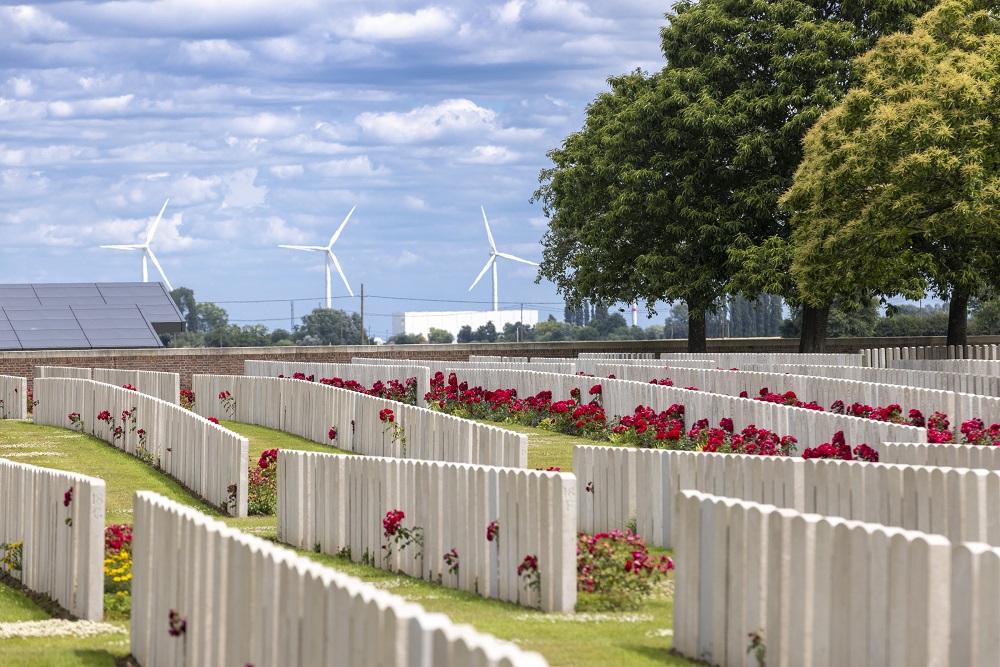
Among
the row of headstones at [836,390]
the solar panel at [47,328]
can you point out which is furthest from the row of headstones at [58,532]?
the solar panel at [47,328]

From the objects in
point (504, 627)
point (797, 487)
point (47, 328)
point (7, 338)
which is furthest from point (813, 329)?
point (504, 627)

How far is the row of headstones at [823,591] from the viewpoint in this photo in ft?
21.5

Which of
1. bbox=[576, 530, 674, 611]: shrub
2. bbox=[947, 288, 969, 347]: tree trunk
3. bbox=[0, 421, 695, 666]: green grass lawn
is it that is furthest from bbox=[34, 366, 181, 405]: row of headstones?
bbox=[947, 288, 969, 347]: tree trunk

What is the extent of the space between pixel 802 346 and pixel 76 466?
32160 mm

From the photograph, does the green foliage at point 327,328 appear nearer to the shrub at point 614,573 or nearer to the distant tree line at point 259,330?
the distant tree line at point 259,330

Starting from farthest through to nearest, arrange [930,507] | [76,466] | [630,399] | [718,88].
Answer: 1. [718,88]
2. [630,399]
3. [76,466]
4. [930,507]

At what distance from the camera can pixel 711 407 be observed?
20594mm

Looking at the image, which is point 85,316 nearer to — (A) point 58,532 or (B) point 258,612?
(A) point 58,532

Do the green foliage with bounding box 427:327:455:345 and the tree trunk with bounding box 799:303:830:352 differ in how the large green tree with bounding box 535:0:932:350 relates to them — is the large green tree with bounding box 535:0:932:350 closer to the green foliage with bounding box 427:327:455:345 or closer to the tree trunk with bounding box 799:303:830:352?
the tree trunk with bounding box 799:303:830:352

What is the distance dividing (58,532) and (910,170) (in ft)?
97.3

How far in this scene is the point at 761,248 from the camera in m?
42.3

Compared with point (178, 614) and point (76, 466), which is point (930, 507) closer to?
point (178, 614)

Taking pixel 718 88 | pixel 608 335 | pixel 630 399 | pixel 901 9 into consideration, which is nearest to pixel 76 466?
pixel 630 399

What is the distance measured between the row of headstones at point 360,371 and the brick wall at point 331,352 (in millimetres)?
2368
